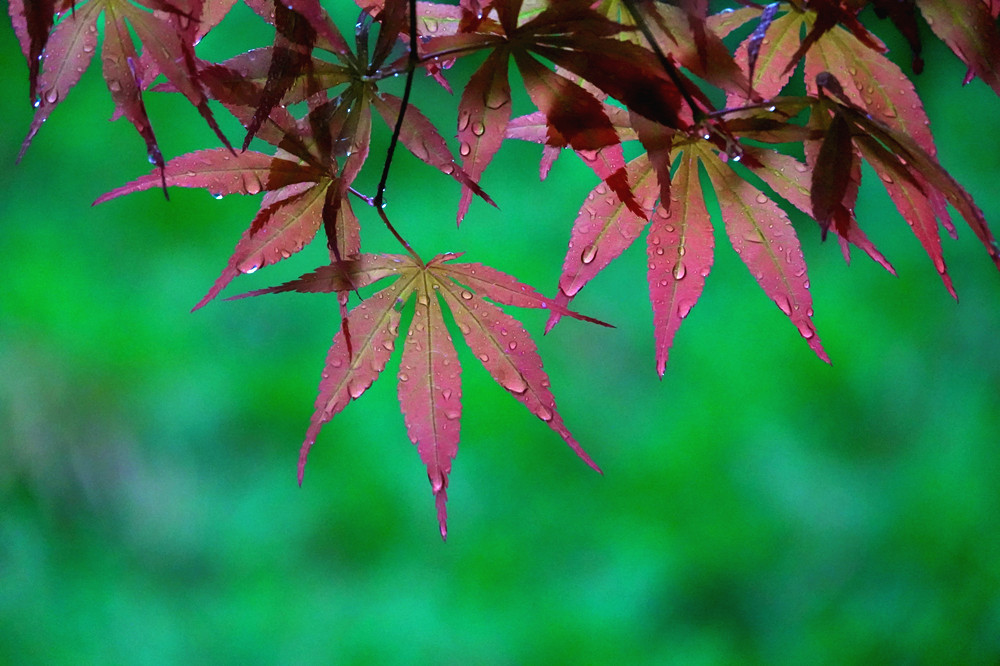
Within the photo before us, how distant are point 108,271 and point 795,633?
223 cm

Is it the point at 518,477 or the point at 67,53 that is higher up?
the point at 67,53

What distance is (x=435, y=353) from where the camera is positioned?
587 millimetres

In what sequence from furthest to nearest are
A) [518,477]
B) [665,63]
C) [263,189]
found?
1. [518,477]
2. [263,189]
3. [665,63]

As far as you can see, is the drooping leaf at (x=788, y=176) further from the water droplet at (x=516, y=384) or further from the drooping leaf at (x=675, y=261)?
the water droplet at (x=516, y=384)

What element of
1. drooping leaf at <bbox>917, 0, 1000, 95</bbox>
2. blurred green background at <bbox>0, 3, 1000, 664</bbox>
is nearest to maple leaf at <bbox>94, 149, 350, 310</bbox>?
drooping leaf at <bbox>917, 0, 1000, 95</bbox>

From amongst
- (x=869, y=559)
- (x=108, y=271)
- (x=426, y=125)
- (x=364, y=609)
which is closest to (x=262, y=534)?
(x=364, y=609)

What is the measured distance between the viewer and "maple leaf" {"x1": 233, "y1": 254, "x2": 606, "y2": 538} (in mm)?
555

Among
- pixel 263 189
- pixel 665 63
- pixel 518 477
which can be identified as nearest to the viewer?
pixel 665 63

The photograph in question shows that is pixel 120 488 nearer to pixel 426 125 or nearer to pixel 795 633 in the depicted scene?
pixel 795 633

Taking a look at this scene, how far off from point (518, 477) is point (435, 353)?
160cm

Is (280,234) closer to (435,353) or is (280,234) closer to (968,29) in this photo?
(435,353)

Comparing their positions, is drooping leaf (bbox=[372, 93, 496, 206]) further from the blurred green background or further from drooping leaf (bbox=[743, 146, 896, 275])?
the blurred green background

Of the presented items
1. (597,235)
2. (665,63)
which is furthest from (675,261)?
(665,63)

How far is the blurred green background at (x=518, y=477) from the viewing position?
6.75ft
